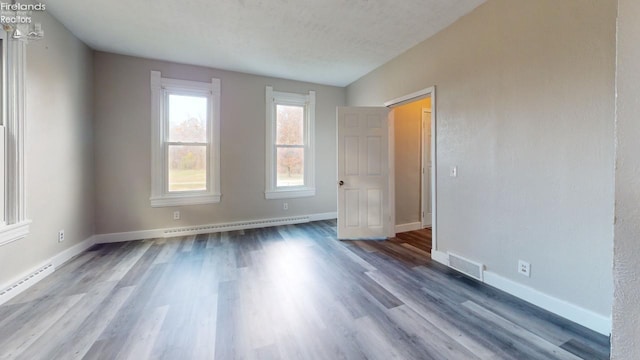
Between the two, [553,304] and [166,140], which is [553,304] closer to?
[553,304]

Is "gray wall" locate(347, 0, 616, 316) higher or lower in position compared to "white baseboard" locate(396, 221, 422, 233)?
higher

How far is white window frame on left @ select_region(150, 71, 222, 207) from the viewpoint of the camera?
12.8ft

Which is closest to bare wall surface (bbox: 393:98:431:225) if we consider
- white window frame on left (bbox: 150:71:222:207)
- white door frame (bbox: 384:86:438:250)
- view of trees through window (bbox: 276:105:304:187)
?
white door frame (bbox: 384:86:438:250)

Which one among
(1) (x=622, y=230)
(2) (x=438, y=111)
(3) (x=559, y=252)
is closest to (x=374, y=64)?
(2) (x=438, y=111)

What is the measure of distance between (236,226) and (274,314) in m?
2.71

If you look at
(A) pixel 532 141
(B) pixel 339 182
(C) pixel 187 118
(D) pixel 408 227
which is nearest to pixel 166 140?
(C) pixel 187 118

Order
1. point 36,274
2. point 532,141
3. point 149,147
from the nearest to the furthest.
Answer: point 532,141
point 36,274
point 149,147

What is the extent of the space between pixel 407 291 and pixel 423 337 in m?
0.63

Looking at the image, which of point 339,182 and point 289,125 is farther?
point 289,125

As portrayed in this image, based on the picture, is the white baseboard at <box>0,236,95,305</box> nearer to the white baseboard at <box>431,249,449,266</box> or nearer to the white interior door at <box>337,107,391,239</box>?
the white interior door at <box>337,107,391,239</box>

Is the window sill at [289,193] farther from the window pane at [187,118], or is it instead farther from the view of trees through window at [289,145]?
the window pane at [187,118]

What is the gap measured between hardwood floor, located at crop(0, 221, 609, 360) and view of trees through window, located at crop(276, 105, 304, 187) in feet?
6.72

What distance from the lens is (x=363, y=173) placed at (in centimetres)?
399

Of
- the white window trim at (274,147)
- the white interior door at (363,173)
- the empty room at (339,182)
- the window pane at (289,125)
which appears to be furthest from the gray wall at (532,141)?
the window pane at (289,125)
